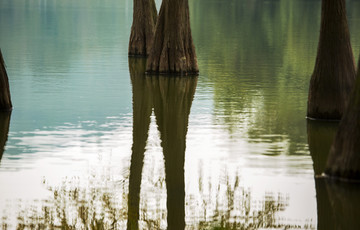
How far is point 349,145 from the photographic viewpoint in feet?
34.3

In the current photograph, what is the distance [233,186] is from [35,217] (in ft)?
9.43

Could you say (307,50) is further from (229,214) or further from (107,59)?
(229,214)

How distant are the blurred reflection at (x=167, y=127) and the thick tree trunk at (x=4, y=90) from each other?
2.71m

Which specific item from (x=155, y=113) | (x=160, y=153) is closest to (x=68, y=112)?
(x=155, y=113)

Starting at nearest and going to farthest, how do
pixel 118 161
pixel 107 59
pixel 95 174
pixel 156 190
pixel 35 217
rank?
pixel 35 217, pixel 156 190, pixel 95 174, pixel 118 161, pixel 107 59

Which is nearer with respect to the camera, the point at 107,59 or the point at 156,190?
the point at 156,190

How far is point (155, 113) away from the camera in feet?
57.1

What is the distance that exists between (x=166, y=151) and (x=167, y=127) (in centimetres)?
227

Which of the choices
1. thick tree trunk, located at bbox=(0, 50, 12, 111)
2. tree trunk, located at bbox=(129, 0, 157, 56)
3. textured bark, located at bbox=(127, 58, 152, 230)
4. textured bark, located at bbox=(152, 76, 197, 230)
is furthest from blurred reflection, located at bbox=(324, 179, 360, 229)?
tree trunk, located at bbox=(129, 0, 157, 56)

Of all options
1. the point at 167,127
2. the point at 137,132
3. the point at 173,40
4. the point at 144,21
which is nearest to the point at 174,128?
the point at 167,127

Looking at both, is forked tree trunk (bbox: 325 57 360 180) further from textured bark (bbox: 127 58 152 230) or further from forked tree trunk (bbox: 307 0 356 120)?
forked tree trunk (bbox: 307 0 356 120)

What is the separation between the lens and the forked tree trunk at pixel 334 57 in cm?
1486

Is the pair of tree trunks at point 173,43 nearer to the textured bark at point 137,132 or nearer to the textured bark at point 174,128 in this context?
the textured bark at point 174,128

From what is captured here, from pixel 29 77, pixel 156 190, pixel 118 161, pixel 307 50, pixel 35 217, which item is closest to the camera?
pixel 35 217
